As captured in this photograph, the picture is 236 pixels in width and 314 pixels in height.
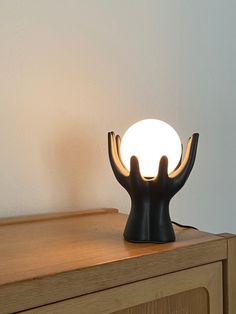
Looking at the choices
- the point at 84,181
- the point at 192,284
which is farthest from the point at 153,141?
the point at 84,181

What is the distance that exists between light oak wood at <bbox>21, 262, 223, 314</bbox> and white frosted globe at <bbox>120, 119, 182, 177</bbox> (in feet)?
0.58

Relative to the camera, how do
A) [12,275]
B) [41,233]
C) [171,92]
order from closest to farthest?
1. [12,275]
2. [41,233]
3. [171,92]

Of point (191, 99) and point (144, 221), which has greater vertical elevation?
point (191, 99)

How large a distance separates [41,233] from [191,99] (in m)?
0.71

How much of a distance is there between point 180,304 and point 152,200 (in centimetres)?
17

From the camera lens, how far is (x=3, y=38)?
96 centimetres

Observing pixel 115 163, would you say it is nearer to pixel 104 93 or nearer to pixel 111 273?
pixel 111 273

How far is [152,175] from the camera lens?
29.5 inches

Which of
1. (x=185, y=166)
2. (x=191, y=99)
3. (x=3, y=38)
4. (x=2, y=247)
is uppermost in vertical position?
(x=3, y=38)

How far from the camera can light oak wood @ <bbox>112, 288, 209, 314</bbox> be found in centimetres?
65

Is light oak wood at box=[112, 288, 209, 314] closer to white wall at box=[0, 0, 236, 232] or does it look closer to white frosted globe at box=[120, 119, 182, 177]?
white frosted globe at box=[120, 119, 182, 177]

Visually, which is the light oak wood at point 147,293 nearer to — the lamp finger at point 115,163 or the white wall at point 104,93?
the lamp finger at point 115,163

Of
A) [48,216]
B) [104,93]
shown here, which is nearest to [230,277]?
[48,216]

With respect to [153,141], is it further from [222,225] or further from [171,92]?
[222,225]
